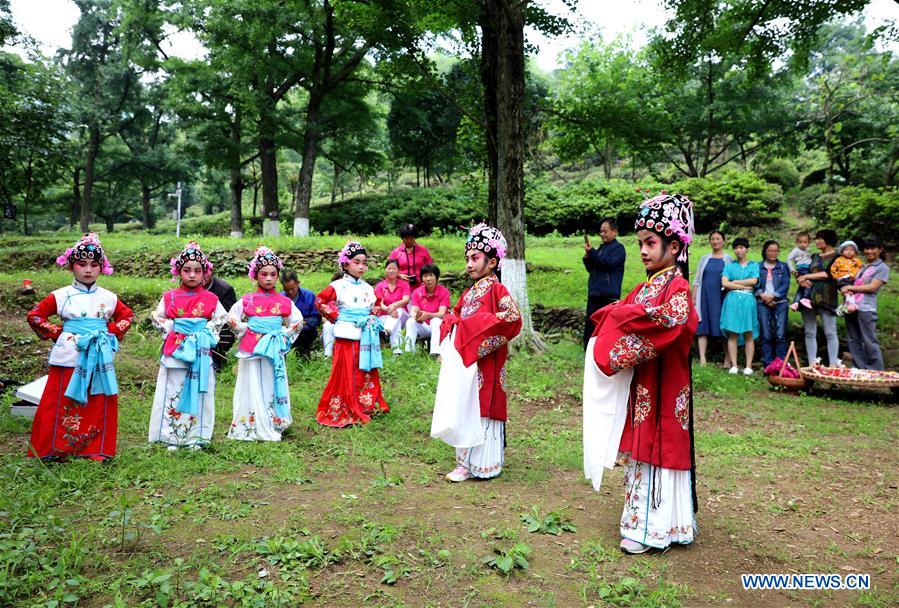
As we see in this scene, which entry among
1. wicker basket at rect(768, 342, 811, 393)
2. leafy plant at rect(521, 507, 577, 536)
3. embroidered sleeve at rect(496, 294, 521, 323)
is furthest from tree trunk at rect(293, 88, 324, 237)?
leafy plant at rect(521, 507, 577, 536)

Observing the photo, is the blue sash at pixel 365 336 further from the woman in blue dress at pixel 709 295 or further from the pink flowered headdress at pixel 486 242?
the woman in blue dress at pixel 709 295

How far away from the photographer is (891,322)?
11016 mm

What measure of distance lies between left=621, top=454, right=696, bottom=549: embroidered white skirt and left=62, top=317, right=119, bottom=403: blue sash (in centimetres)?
459

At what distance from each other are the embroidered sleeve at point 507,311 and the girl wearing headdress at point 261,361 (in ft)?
8.40

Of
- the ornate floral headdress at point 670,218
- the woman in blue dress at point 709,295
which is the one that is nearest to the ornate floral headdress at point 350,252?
the ornate floral headdress at point 670,218

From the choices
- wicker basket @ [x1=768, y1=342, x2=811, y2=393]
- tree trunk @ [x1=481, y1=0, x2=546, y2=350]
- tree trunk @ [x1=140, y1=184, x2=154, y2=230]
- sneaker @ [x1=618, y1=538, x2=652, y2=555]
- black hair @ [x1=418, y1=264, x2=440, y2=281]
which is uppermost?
tree trunk @ [x1=140, y1=184, x2=154, y2=230]

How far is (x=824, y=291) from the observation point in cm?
940

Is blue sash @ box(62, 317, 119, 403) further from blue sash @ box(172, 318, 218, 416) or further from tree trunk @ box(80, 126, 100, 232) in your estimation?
tree trunk @ box(80, 126, 100, 232)

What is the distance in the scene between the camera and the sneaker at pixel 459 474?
529cm

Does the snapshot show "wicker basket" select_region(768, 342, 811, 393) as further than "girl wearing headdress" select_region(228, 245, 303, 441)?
Yes

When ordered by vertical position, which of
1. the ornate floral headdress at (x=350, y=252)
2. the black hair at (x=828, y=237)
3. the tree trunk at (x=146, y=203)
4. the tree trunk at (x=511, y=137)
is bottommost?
the ornate floral headdress at (x=350, y=252)

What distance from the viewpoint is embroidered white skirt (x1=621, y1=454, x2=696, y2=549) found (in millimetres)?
3922

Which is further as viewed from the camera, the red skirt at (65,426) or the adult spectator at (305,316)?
the adult spectator at (305,316)

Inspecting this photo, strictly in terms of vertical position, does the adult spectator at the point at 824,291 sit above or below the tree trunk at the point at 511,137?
below
